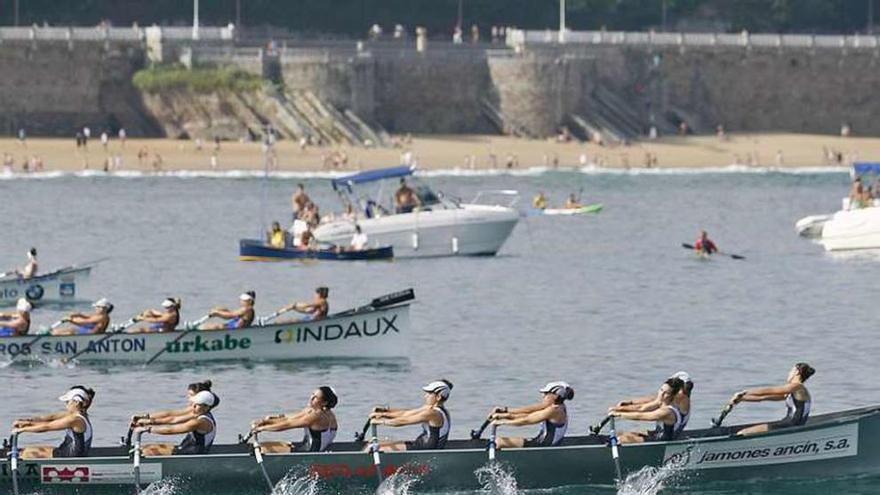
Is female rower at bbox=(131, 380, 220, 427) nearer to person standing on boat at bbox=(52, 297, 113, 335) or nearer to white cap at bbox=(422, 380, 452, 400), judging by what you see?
white cap at bbox=(422, 380, 452, 400)

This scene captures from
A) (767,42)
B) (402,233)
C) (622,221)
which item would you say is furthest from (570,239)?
(767,42)

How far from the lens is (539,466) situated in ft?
123

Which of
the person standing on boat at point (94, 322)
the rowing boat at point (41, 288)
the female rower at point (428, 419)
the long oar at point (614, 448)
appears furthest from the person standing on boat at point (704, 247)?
the female rower at point (428, 419)

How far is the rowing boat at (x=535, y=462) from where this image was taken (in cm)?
3691

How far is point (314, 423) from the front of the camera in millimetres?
37250

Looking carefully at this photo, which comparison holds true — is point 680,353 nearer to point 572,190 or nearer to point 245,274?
point 245,274

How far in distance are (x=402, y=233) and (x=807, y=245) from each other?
16.7m

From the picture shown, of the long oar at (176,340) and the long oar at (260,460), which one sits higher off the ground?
the long oar at (260,460)

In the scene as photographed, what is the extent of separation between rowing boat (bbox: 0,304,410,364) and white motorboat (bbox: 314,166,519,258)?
974 inches

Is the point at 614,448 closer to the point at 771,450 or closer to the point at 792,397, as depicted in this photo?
the point at 771,450

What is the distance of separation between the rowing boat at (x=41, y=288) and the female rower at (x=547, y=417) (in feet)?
96.2

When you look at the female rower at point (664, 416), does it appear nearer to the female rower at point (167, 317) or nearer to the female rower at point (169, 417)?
the female rower at point (169, 417)

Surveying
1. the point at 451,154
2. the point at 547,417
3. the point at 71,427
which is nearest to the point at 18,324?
the point at 71,427

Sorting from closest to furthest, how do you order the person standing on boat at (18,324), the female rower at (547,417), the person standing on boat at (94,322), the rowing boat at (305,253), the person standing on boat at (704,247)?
the female rower at (547,417)
the person standing on boat at (94,322)
the person standing on boat at (18,324)
the rowing boat at (305,253)
the person standing on boat at (704,247)
